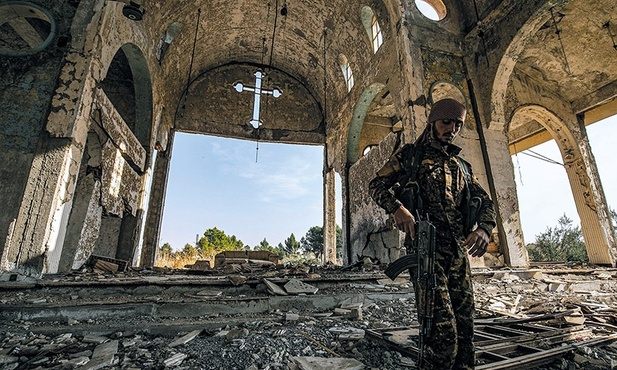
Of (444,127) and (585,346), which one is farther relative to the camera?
(585,346)

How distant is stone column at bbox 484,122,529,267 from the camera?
640 centimetres

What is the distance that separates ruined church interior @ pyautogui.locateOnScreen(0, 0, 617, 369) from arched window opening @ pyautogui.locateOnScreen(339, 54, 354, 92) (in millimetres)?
63

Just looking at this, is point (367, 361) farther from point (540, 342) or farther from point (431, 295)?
point (540, 342)

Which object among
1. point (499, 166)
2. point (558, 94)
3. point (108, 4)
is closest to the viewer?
point (108, 4)

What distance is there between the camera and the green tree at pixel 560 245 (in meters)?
14.0

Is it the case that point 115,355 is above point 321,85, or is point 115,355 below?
below

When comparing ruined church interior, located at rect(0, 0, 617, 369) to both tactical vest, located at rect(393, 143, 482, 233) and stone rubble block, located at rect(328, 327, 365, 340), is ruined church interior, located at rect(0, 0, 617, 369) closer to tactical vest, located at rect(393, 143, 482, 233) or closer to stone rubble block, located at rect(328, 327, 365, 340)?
stone rubble block, located at rect(328, 327, 365, 340)

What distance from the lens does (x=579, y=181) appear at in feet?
31.2

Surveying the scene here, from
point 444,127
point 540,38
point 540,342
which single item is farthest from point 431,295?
point 540,38

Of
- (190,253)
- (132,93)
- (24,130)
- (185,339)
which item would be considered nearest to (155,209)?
(132,93)

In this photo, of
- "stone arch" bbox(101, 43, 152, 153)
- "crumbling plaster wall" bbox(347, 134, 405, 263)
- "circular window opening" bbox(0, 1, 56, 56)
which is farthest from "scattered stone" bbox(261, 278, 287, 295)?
"stone arch" bbox(101, 43, 152, 153)

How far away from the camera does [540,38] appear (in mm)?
8469

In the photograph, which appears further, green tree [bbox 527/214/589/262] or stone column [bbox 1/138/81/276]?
green tree [bbox 527/214/589/262]

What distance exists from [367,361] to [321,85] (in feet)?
38.3
